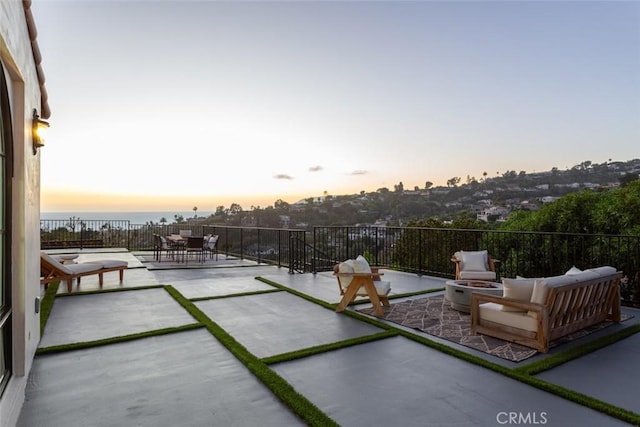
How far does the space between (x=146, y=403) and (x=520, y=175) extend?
1941 centimetres

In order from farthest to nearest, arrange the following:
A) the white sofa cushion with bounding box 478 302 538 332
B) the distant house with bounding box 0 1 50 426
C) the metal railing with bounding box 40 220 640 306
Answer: the metal railing with bounding box 40 220 640 306 < the white sofa cushion with bounding box 478 302 538 332 < the distant house with bounding box 0 1 50 426

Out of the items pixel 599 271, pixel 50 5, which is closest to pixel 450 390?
pixel 599 271

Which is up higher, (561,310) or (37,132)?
(37,132)

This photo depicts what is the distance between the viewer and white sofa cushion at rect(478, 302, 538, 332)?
10.9 feet

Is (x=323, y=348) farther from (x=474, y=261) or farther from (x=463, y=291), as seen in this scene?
(x=474, y=261)

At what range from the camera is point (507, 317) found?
353 cm

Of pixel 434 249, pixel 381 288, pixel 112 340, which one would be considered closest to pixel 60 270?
pixel 112 340

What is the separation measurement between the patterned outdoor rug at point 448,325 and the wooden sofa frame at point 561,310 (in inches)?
3.4

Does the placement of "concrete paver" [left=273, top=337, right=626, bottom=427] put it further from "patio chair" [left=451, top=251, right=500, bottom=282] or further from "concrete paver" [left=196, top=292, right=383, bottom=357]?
"patio chair" [left=451, top=251, right=500, bottom=282]

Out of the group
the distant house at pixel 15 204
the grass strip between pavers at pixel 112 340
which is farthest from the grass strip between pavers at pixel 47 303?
the distant house at pixel 15 204

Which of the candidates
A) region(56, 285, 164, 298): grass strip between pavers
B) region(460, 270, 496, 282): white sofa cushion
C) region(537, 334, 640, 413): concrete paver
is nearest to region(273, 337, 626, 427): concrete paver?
region(537, 334, 640, 413): concrete paver

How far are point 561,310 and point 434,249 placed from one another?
612 cm

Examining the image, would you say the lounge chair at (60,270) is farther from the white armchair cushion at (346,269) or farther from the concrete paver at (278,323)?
the white armchair cushion at (346,269)

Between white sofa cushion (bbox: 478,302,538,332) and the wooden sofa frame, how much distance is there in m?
0.04
